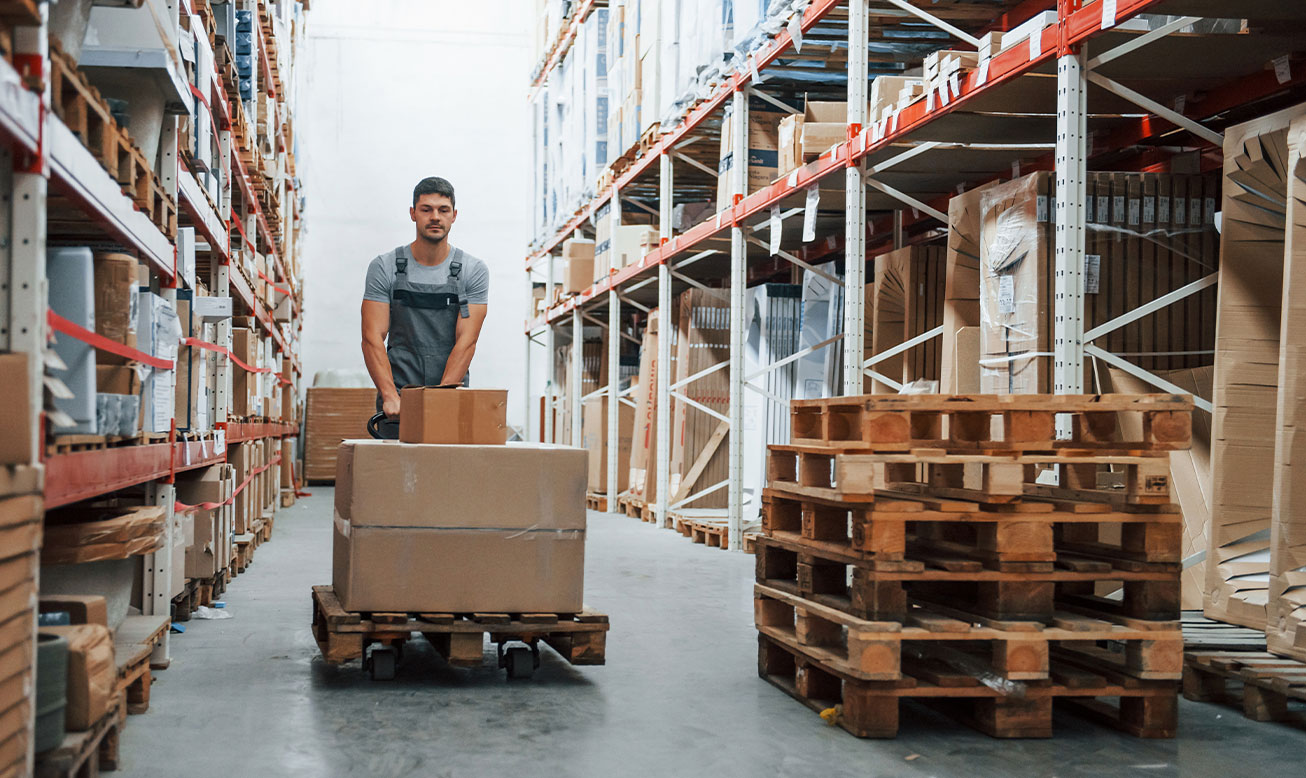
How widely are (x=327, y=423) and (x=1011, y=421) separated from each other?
1619cm

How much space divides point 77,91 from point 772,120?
7.48 m

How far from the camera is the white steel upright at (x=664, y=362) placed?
11586mm

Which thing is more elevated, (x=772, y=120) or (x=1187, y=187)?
(x=772, y=120)

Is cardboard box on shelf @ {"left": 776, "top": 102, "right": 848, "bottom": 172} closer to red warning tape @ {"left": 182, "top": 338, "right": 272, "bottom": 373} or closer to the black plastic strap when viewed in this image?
the black plastic strap

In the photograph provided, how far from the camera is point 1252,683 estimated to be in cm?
429

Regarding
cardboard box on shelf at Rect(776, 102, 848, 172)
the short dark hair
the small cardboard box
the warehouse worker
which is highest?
cardboard box on shelf at Rect(776, 102, 848, 172)

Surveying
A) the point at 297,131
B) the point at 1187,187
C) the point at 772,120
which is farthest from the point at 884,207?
the point at 297,131

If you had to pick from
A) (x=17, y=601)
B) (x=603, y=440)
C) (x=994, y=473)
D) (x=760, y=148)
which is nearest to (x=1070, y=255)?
(x=994, y=473)

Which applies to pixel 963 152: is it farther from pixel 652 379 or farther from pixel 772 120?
pixel 652 379

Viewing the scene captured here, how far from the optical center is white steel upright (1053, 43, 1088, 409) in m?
5.03

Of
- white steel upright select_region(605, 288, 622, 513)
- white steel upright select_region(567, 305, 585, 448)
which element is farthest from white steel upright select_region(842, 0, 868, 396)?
white steel upright select_region(567, 305, 585, 448)

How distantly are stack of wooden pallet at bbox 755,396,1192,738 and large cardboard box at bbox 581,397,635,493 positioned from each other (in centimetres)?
1021

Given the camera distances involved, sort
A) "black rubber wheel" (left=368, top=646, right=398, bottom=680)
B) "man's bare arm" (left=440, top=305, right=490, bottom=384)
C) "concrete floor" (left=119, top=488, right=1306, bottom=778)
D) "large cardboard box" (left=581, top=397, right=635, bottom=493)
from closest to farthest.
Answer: "concrete floor" (left=119, top=488, right=1306, bottom=778) < "black rubber wheel" (left=368, top=646, right=398, bottom=680) < "man's bare arm" (left=440, top=305, right=490, bottom=384) < "large cardboard box" (left=581, top=397, right=635, bottom=493)

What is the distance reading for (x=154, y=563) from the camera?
4.61 meters
